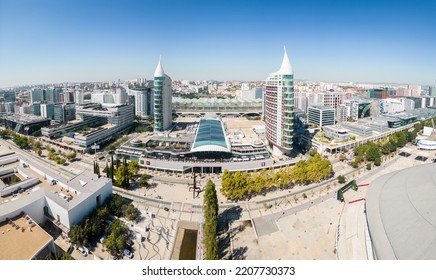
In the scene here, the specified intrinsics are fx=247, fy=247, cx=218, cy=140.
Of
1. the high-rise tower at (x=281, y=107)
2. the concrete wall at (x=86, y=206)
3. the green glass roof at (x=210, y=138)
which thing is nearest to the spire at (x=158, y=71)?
the green glass roof at (x=210, y=138)

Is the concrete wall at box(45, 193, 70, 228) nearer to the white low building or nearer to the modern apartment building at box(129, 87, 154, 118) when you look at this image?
the white low building

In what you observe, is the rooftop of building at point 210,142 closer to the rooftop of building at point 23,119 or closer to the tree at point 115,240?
the tree at point 115,240

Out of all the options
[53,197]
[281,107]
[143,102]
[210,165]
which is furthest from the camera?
[143,102]

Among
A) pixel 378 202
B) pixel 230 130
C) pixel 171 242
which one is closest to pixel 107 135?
pixel 230 130

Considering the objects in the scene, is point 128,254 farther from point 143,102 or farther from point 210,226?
point 143,102

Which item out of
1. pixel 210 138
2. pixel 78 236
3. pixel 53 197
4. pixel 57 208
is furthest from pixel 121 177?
pixel 210 138

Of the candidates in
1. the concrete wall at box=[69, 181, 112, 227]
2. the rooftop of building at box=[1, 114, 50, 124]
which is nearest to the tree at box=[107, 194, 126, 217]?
the concrete wall at box=[69, 181, 112, 227]
